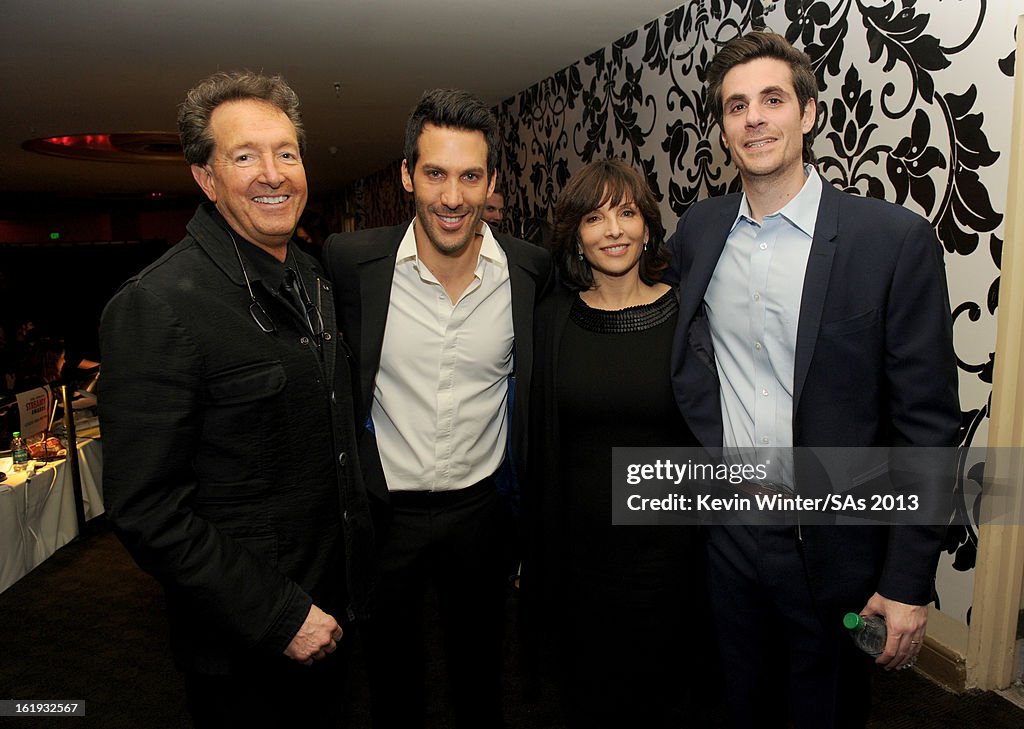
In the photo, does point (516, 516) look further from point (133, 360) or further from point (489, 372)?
point (133, 360)

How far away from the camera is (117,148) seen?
8.45 m

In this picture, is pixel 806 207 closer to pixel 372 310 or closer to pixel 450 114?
pixel 450 114

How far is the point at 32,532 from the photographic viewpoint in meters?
3.29

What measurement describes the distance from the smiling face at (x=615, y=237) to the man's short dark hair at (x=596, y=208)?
0.02 metres

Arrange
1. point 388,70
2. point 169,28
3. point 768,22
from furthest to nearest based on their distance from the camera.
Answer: point 388,70
point 169,28
point 768,22

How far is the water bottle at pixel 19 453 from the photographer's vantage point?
3234mm

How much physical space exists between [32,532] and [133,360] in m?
2.80

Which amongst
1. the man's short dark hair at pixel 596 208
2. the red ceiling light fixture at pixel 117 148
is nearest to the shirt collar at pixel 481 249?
the man's short dark hair at pixel 596 208

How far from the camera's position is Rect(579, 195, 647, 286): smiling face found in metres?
1.67

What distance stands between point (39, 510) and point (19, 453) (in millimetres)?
305

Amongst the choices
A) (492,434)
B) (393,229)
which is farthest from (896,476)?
(393,229)

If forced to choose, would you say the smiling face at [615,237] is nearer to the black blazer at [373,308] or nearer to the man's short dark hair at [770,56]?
the black blazer at [373,308]

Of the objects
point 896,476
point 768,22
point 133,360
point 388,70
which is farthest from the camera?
point 388,70

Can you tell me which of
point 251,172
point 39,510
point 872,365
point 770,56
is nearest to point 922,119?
point 770,56
